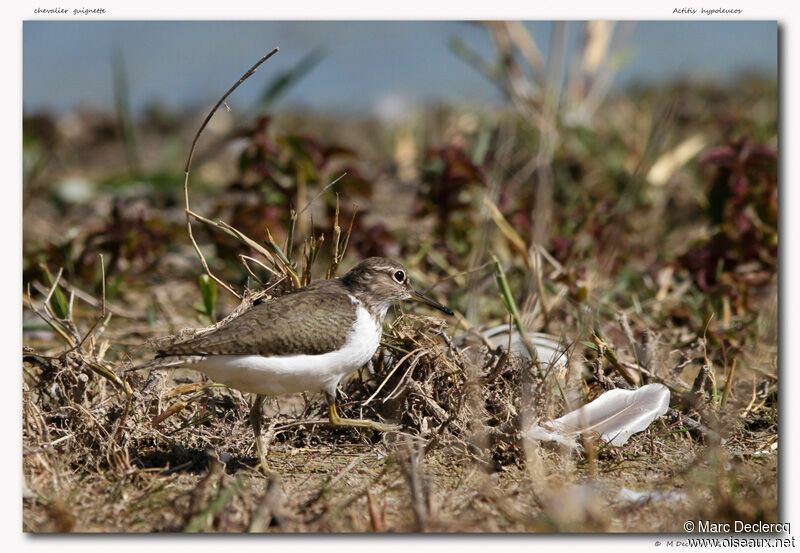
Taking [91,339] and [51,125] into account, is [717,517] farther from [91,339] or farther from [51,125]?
[51,125]

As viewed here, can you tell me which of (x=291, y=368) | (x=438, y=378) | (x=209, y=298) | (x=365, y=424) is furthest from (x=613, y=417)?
(x=209, y=298)

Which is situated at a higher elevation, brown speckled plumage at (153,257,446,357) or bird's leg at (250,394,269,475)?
brown speckled plumage at (153,257,446,357)

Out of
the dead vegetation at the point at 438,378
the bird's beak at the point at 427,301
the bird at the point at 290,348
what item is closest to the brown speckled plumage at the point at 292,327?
the bird at the point at 290,348

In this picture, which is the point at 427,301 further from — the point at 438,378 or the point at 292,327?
the point at 292,327

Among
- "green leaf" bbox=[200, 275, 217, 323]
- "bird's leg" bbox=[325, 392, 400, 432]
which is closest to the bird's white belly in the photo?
"bird's leg" bbox=[325, 392, 400, 432]

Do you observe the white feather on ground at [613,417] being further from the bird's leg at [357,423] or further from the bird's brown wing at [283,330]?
the bird's brown wing at [283,330]

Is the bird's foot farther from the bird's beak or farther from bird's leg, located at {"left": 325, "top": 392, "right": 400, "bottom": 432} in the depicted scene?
the bird's beak
